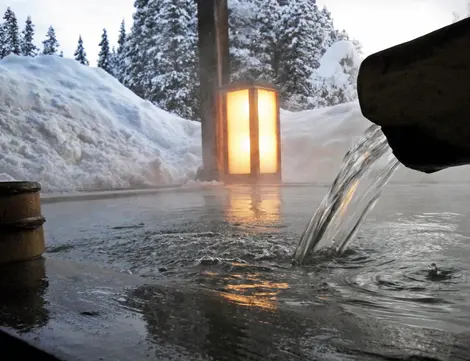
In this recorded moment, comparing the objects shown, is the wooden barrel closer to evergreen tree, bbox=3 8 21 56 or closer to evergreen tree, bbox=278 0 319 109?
evergreen tree, bbox=278 0 319 109

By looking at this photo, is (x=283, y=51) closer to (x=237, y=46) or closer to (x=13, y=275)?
(x=237, y=46)

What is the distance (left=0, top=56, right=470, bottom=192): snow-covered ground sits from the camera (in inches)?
366

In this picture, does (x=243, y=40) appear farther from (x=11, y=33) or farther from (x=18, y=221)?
(x=18, y=221)

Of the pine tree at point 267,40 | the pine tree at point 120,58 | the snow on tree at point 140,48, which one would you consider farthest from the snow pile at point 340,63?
the pine tree at point 120,58

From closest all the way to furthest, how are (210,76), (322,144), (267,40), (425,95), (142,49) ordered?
(425,95) < (210,76) < (322,144) < (267,40) < (142,49)

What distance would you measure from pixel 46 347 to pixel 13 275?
103cm

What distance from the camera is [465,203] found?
5051 millimetres

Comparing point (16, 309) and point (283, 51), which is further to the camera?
point (283, 51)

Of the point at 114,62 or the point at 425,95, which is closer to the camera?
the point at 425,95

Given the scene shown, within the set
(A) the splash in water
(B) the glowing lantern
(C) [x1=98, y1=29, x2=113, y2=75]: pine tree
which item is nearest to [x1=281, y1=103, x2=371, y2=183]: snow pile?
(B) the glowing lantern

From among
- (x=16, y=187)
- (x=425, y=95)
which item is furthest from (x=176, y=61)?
(x=425, y=95)

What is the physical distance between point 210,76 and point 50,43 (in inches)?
1615

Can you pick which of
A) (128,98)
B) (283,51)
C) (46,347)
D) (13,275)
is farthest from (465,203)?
(283,51)

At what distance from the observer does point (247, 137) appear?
32.6ft
